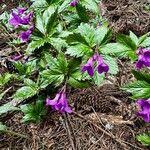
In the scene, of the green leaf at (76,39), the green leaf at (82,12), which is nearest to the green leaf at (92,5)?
the green leaf at (82,12)

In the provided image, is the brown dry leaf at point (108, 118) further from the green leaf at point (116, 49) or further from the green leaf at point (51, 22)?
the green leaf at point (51, 22)

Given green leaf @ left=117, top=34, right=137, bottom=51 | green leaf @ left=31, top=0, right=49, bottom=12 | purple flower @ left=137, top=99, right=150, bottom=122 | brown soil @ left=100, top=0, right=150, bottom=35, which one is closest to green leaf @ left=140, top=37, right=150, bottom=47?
green leaf @ left=117, top=34, right=137, bottom=51

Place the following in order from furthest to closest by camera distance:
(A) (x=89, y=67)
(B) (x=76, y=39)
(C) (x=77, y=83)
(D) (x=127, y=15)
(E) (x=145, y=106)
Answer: (D) (x=127, y=15)
(C) (x=77, y=83)
(B) (x=76, y=39)
(A) (x=89, y=67)
(E) (x=145, y=106)

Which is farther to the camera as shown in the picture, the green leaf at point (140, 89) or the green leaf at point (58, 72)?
the green leaf at point (58, 72)

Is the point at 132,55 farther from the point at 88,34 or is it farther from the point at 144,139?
the point at 144,139

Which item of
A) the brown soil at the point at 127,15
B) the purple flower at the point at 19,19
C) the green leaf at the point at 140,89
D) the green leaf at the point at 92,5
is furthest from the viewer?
the brown soil at the point at 127,15

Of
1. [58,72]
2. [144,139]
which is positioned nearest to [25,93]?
[58,72]
